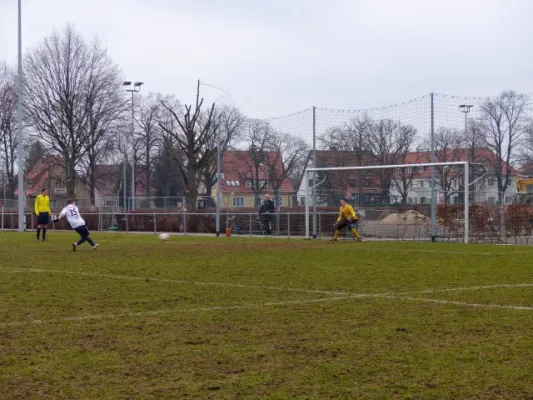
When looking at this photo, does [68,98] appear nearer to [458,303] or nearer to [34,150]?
[34,150]

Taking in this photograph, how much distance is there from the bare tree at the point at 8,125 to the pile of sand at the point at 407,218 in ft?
133

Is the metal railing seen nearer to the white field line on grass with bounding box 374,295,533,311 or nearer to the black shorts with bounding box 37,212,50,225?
the black shorts with bounding box 37,212,50,225

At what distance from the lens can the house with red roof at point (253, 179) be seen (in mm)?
34406

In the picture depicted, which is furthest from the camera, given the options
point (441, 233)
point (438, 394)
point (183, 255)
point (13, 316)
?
point (441, 233)

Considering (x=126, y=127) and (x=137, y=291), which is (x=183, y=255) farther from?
(x=126, y=127)

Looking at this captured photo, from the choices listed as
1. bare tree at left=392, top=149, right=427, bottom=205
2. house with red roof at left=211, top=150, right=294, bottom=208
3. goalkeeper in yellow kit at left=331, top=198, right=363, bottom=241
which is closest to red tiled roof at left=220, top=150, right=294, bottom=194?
house with red roof at left=211, top=150, right=294, bottom=208

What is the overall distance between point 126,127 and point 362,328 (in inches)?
2110

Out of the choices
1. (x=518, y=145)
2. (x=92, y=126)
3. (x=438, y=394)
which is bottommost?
(x=438, y=394)

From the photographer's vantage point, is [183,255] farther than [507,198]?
No

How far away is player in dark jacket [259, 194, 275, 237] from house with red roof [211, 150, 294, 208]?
99 centimetres

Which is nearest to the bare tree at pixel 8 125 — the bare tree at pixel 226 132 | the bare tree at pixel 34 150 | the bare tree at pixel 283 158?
the bare tree at pixel 34 150

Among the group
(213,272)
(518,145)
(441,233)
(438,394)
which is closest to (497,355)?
(438,394)

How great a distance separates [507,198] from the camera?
2780 cm

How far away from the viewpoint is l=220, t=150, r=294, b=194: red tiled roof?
36081 millimetres
